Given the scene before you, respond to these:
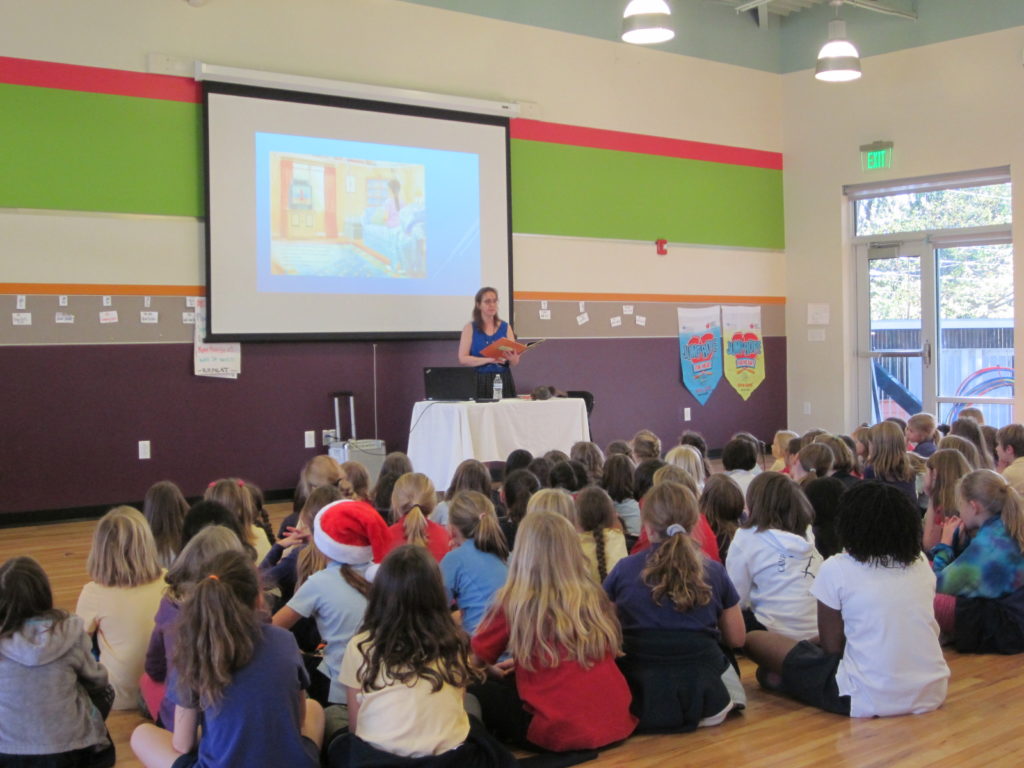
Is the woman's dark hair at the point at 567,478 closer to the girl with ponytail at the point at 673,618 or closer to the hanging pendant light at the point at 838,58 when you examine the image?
the girl with ponytail at the point at 673,618

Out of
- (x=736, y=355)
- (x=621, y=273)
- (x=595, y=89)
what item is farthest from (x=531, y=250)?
(x=736, y=355)

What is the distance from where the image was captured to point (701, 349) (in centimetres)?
1011

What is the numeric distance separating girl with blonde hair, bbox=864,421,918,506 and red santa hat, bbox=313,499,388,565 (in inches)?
107

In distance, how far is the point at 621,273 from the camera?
9531 mm

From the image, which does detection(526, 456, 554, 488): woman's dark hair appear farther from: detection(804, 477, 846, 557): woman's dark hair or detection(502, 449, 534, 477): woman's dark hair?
detection(804, 477, 846, 557): woman's dark hair

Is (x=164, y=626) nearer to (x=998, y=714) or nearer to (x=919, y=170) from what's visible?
(x=998, y=714)

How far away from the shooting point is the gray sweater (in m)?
2.65

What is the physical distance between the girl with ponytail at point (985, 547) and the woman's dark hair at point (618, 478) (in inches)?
50.2

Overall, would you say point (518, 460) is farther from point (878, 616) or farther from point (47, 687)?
point (47, 687)

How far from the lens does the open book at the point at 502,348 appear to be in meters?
6.57

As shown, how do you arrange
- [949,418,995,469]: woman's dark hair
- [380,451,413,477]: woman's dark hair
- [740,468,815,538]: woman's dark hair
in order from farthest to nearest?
[949,418,995,469]: woman's dark hair < [380,451,413,477]: woman's dark hair < [740,468,815,538]: woman's dark hair

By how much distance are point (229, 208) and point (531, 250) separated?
2.72m

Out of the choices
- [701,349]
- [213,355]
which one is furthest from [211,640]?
[701,349]

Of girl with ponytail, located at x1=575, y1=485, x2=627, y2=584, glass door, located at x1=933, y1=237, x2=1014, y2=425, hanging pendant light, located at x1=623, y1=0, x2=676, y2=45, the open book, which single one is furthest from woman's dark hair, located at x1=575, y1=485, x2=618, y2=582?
glass door, located at x1=933, y1=237, x2=1014, y2=425
